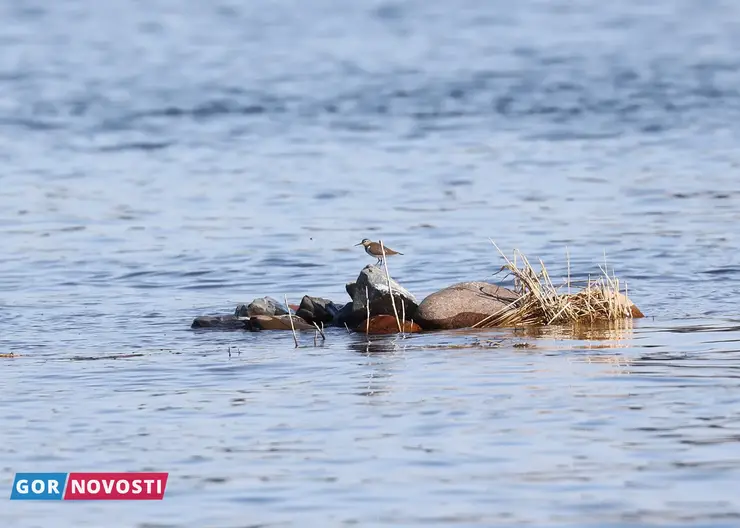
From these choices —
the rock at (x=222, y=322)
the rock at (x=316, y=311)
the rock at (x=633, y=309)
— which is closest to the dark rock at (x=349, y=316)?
the rock at (x=316, y=311)

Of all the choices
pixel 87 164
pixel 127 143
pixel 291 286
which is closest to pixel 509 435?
pixel 291 286

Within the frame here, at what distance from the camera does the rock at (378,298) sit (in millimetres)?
15125

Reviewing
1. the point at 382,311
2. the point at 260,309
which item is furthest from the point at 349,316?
the point at 260,309

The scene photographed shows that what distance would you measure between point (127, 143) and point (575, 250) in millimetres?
15652

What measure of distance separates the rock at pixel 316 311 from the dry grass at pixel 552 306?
64.8 inches

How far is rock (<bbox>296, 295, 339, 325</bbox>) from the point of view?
15.6 meters

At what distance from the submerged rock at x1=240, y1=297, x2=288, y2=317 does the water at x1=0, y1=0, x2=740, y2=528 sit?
649 mm

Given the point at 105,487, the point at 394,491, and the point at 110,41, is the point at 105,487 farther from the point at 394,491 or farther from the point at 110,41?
the point at 110,41

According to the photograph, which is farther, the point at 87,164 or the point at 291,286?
the point at 87,164

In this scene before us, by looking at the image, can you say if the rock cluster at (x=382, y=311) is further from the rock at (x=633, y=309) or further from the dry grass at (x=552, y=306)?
the rock at (x=633, y=309)

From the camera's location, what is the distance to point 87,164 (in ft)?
98.7

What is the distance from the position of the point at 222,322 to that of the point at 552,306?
3.28m
